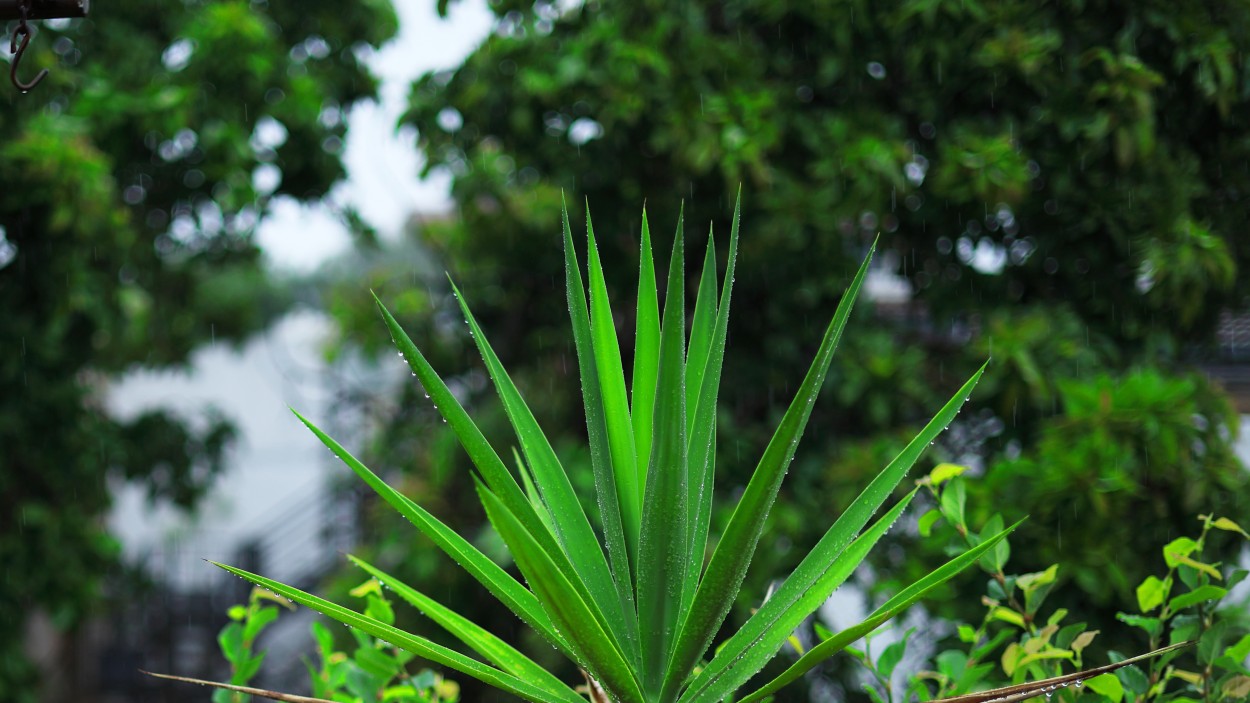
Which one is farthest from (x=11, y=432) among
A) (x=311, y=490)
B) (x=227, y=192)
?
(x=311, y=490)

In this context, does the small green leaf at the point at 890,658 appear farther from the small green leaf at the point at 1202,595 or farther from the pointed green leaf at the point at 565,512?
the pointed green leaf at the point at 565,512

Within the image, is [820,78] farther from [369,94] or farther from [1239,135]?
[369,94]

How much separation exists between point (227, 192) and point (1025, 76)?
3520mm

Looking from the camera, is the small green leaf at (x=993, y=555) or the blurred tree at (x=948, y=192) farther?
the blurred tree at (x=948, y=192)

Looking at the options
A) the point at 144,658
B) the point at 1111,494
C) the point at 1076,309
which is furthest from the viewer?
the point at 144,658

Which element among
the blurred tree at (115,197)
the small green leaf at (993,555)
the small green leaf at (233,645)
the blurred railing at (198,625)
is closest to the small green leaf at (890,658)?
the small green leaf at (993,555)

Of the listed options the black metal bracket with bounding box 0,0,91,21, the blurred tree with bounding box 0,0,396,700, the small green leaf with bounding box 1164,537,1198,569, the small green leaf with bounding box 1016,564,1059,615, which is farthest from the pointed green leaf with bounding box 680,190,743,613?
the blurred tree with bounding box 0,0,396,700

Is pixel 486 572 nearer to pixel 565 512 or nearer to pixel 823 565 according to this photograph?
pixel 565 512

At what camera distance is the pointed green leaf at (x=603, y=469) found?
121cm

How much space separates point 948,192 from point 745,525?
2.58m

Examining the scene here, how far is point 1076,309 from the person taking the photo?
3.54 metres

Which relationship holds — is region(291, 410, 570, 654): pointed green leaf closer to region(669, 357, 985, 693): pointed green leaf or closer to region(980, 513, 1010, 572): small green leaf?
region(669, 357, 985, 693): pointed green leaf

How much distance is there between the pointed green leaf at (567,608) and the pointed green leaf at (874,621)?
13cm

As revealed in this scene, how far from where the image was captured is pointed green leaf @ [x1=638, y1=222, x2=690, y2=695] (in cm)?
105
